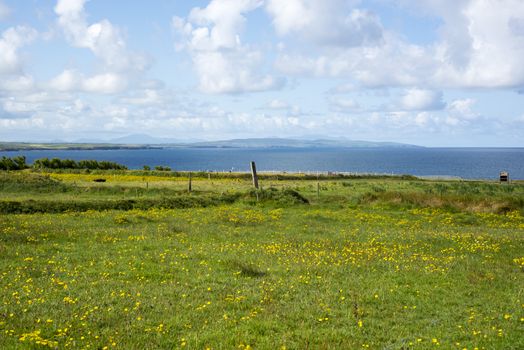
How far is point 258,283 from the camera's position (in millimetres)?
15234

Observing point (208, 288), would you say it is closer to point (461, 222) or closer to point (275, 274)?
point (275, 274)

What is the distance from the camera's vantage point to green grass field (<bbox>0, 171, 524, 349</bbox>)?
1066cm

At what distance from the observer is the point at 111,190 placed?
160 feet

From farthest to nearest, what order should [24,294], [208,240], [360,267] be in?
1. [208,240]
2. [360,267]
3. [24,294]

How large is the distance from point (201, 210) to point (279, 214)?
631cm

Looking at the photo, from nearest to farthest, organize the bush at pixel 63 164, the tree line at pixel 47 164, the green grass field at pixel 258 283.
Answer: the green grass field at pixel 258 283 < the tree line at pixel 47 164 < the bush at pixel 63 164

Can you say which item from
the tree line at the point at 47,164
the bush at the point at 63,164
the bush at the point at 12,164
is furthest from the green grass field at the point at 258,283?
the bush at the point at 63,164

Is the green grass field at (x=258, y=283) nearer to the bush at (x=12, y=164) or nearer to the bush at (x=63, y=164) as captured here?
the bush at (x=12, y=164)

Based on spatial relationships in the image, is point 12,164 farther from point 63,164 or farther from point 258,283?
point 258,283

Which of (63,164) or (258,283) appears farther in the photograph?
(63,164)

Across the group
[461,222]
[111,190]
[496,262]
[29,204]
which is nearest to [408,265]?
[496,262]

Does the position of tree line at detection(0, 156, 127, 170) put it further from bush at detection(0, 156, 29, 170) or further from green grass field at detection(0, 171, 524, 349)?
green grass field at detection(0, 171, 524, 349)

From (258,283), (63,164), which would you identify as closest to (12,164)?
(63,164)

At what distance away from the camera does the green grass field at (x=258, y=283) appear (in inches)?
420
